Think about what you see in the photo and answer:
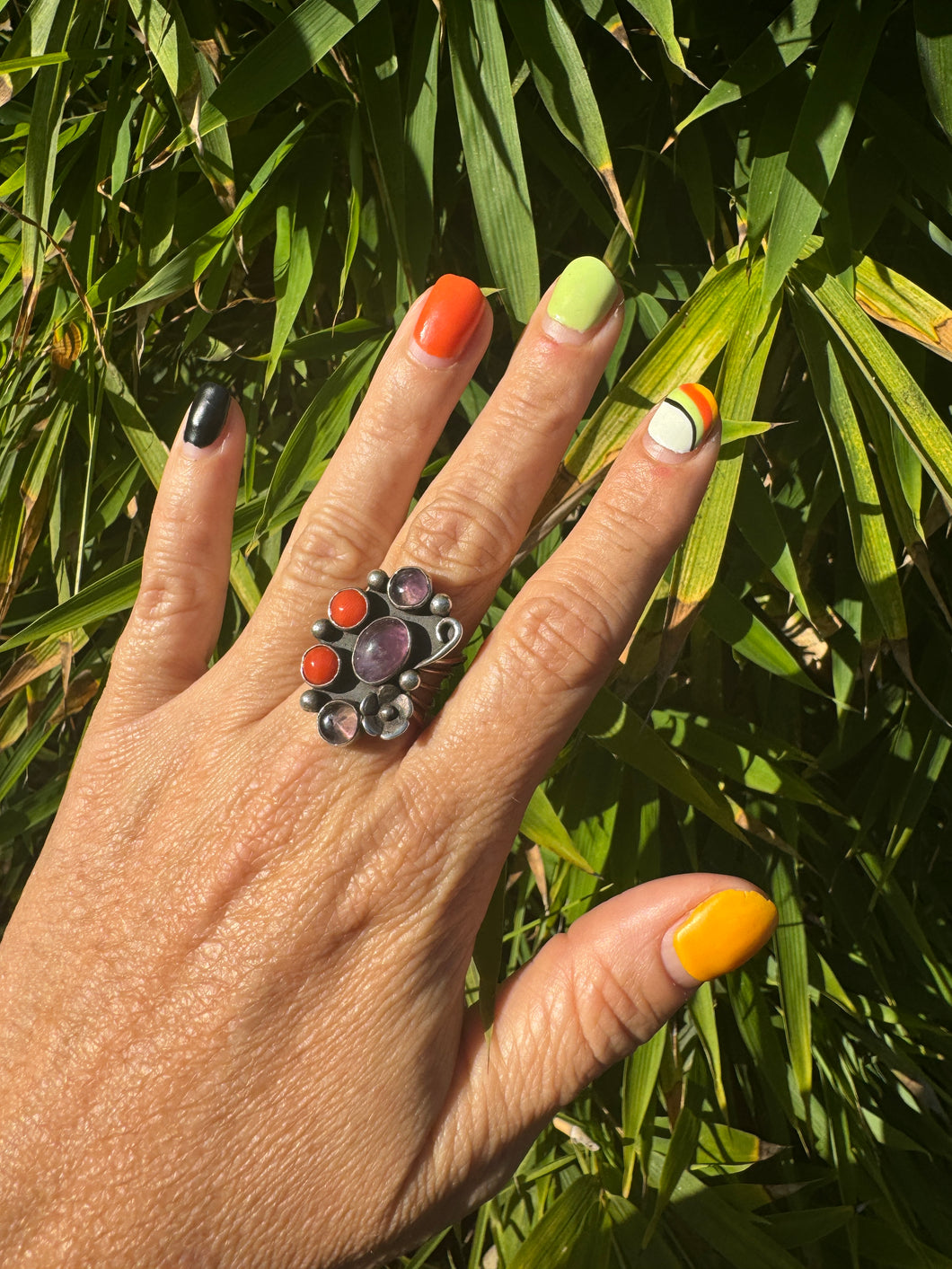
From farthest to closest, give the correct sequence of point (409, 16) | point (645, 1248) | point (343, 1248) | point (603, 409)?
point (645, 1248) < point (409, 16) < point (603, 409) < point (343, 1248)

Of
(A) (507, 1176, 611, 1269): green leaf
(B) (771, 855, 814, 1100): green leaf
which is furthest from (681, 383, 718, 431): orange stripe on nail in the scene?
(A) (507, 1176, 611, 1269): green leaf

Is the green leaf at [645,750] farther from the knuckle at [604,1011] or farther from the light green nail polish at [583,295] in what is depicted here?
the light green nail polish at [583,295]

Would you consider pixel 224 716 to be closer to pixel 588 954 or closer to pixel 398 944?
pixel 398 944

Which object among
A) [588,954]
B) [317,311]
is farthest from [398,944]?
[317,311]

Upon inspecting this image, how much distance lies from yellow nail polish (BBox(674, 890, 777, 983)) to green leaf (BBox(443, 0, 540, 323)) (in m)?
0.56

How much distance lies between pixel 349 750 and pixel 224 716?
0.14m

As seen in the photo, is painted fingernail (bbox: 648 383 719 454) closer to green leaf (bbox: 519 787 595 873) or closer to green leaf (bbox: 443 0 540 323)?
green leaf (bbox: 443 0 540 323)

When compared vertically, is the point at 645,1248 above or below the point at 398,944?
below

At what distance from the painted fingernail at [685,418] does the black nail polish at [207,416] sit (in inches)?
15.8

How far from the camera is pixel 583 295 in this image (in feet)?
2.57

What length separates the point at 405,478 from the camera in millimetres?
870

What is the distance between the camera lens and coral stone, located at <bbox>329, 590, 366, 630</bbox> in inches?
29.4

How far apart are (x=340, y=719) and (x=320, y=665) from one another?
5cm

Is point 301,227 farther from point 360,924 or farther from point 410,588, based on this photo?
point 360,924
